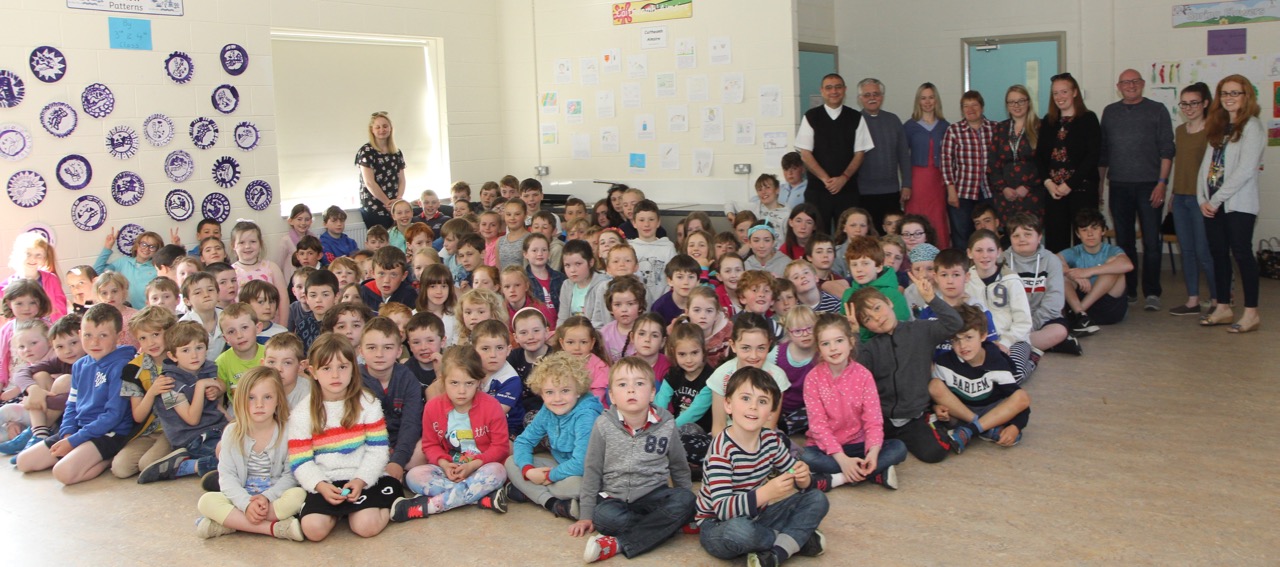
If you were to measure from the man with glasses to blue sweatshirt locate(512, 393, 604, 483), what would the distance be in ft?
14.2

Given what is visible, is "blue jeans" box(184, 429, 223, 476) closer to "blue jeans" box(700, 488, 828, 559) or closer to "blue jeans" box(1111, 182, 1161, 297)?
"blue jeans" box(700, 488, 828, 559)

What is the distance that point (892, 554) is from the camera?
346 cm

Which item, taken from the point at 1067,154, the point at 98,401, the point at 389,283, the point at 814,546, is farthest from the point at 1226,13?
the point at 98,401

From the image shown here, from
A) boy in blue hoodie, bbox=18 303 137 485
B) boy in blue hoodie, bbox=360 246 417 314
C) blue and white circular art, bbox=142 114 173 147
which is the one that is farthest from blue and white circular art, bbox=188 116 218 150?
boy in blue hoodie, bbox=18 303 137 485

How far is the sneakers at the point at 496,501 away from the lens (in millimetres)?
4016

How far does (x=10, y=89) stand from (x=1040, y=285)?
6289 millimetres

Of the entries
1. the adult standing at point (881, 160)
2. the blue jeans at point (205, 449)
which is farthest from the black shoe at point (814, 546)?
the adult standing at point (881, 160)

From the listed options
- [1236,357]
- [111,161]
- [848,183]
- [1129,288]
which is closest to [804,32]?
[848,183]

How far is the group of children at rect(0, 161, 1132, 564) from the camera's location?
3.73 meters

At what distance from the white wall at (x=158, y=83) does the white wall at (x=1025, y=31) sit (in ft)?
12.1

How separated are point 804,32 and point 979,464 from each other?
565 centimetres

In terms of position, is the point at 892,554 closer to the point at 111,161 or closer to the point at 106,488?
the point at 106,488

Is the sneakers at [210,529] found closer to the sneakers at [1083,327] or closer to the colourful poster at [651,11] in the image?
the sneakers at [1083,327]

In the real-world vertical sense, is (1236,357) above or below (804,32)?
below
